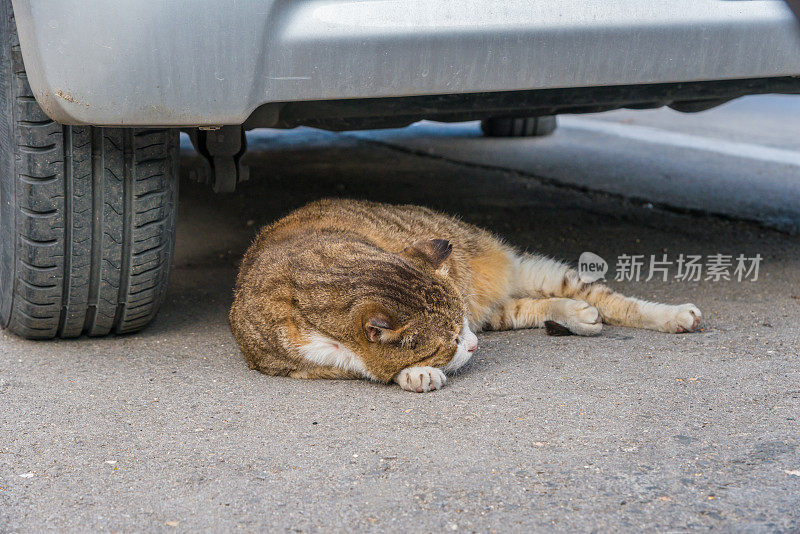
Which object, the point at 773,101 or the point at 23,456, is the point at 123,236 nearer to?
the point at 23,456

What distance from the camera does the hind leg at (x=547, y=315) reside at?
3.31 meters

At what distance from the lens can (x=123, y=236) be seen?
9.74 ft

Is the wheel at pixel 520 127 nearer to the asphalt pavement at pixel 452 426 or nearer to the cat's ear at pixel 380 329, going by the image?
the asphalt pavement at pixel 452 426

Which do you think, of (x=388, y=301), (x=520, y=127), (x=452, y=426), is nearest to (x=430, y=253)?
(x=388, y=301)

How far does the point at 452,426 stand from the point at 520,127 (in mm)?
5415

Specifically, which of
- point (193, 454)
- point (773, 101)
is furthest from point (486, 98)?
point (773, 101)

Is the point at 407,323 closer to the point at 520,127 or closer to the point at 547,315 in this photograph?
the point at 547,315

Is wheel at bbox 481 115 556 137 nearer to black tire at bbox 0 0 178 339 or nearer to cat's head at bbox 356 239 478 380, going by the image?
cat's head at bbox 356 239 478 380

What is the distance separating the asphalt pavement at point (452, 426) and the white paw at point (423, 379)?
0.12 feet

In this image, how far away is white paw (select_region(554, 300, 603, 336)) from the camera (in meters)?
3.30

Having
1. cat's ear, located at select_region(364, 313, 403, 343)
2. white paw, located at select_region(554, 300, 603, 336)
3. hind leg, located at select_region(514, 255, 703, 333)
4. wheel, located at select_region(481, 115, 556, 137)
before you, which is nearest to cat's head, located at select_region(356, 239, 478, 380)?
cat's ear, located at select_region(364, 313, 403, 343)

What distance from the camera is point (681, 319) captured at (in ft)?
10.6

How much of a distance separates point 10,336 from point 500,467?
6.89 feet

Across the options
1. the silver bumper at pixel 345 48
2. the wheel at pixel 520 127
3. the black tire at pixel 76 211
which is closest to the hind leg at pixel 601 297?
the silver bumper at pixel 345 48
